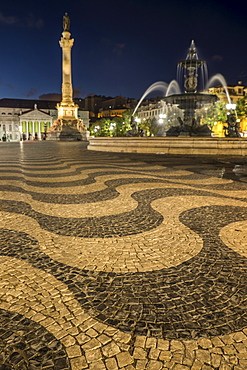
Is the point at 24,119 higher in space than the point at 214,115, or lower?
higher

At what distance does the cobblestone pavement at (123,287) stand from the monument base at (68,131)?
43.5 meters

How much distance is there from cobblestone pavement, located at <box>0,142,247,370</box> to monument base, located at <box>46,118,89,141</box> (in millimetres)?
43467

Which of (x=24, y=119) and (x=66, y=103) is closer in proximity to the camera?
(x=66, y=103)

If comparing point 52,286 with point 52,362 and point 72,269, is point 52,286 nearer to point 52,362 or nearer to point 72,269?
point 72,269

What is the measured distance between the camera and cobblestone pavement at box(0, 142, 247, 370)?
1.56 metres

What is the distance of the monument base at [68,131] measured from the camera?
46594mm

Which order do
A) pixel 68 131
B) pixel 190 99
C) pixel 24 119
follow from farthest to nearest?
pixel 24 119
pixel 68 131
pixel 190 99

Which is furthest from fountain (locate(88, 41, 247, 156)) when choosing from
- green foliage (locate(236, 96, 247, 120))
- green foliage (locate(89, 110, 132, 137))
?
green foliage (locate(89, 110, 132, 137))

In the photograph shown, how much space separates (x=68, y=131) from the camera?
4725 cm

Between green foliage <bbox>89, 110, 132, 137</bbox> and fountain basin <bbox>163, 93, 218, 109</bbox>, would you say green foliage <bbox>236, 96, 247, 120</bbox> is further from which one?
fountain basin <bbox>163, 93, 218, 109</bbox>

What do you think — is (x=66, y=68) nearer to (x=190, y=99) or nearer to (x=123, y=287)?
(x=190, y=99)

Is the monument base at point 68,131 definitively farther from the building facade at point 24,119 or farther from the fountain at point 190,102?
the building facade at point 24,119

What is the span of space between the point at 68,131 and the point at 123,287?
47.0 meters

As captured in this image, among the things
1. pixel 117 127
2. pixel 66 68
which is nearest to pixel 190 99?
pixel 66 68
